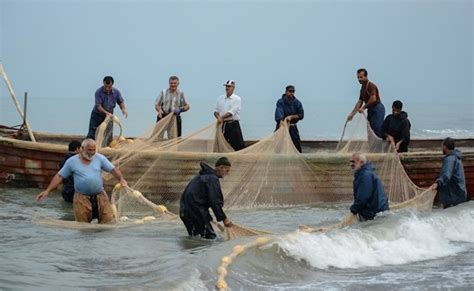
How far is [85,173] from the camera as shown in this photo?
1011 cm

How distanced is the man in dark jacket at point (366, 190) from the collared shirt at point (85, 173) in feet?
10.1

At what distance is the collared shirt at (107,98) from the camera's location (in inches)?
553

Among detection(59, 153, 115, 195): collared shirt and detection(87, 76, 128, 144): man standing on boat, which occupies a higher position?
A: detection(87, 76, 128, 144): man standing on boat

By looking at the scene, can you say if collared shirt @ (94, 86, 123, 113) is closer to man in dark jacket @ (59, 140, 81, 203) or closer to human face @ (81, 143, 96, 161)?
man in dark jacket @ (59, 140, 81, 203)

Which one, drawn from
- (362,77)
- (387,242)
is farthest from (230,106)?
(387,242)

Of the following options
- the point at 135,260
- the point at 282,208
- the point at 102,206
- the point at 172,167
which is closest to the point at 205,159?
the point at 172,167

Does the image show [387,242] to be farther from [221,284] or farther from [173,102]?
[173,102]

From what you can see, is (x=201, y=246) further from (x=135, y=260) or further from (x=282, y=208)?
(x=282, y=208)

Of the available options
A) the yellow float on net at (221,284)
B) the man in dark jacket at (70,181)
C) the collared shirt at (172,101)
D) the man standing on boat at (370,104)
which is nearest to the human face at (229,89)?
the collared shirt at (172,101)

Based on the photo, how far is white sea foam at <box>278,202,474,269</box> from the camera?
9.51m

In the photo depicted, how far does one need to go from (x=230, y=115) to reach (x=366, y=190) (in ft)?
15.1

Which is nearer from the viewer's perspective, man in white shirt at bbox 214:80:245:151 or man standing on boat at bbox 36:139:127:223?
man standing on boat at bbox 36:139:127:223

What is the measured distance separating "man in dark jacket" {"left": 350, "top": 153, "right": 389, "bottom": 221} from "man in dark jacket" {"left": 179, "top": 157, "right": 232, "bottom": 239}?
153 cm

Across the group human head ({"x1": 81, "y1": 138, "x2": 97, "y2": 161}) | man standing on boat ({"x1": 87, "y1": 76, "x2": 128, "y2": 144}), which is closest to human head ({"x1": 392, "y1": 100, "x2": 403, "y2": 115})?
man standing on boat ({"x1": 87, "y1": 76, "x2": 128, "y2": 144})
